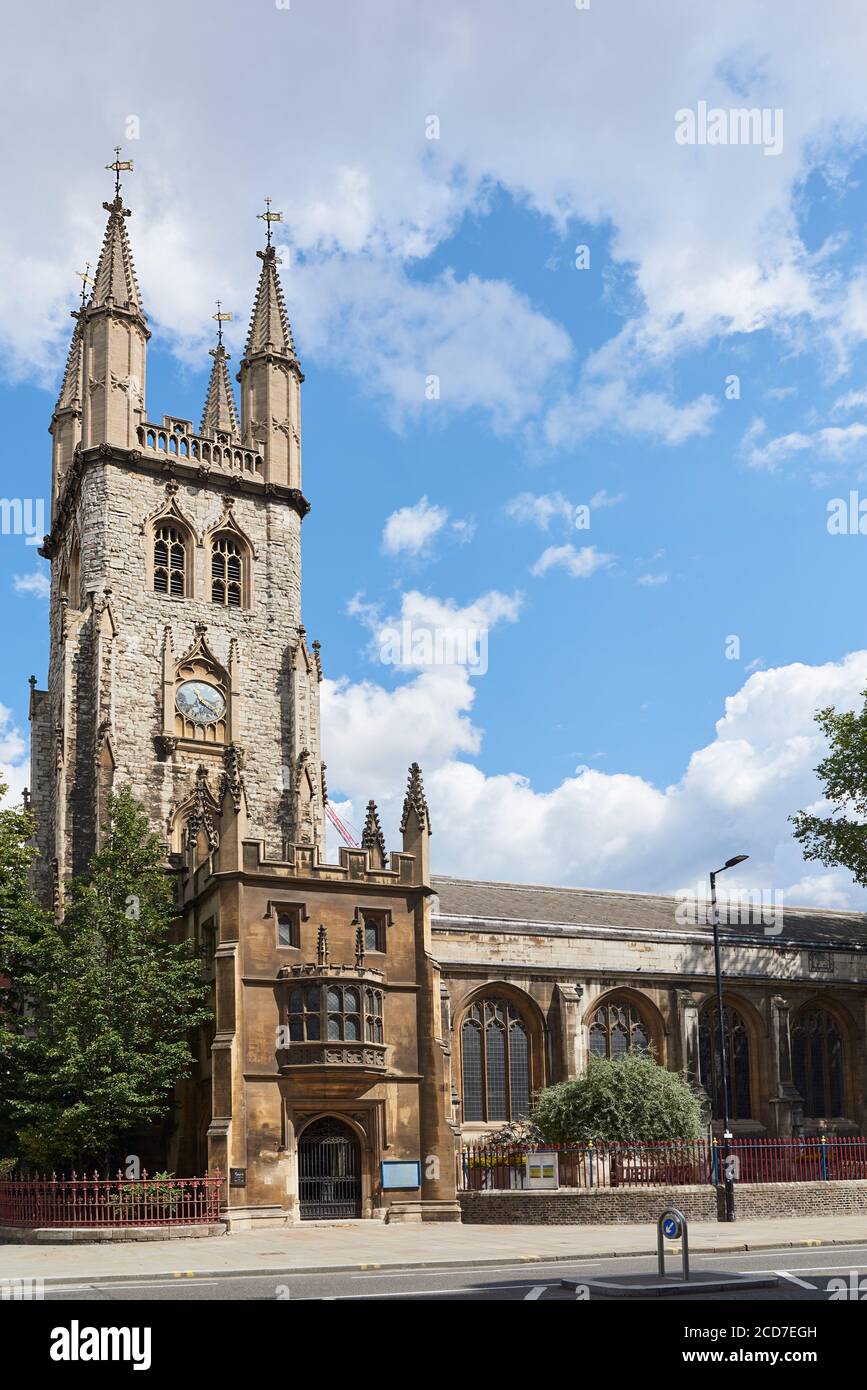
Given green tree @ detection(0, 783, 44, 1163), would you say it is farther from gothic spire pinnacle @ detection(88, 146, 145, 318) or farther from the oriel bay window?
gothic spire pinnacle @ detection(88, 146, 145, 318)

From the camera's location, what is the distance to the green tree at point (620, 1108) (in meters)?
34.7

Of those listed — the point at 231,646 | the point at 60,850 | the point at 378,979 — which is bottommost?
the point at 378,979

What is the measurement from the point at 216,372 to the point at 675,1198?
1663 inches

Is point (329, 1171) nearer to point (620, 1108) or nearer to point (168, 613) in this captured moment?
point (620, 1108)

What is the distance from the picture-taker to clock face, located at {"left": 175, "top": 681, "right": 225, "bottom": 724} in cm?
4656

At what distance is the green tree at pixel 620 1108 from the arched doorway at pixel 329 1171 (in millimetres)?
5540

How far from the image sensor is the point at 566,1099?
117 feet

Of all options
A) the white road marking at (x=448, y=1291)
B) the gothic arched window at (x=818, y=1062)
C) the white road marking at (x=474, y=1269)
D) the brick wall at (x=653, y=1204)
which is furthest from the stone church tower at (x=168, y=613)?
the white road marking at (x=448, y=1291)

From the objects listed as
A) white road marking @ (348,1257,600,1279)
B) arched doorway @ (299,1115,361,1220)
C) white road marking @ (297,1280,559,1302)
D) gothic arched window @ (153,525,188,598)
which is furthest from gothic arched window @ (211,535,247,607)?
white road marking @ (297,1280,559,1302)

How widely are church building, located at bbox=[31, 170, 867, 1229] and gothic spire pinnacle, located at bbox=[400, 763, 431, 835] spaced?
0.14 m
